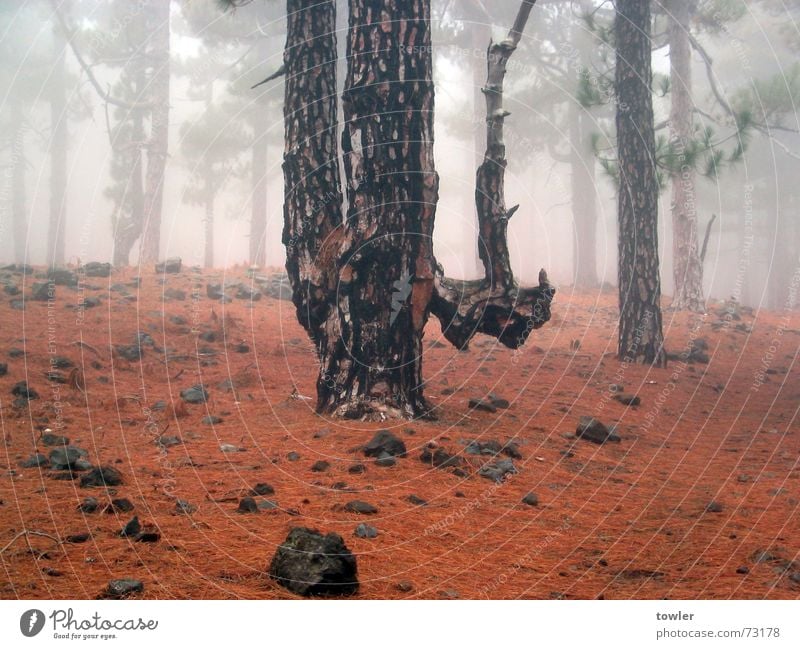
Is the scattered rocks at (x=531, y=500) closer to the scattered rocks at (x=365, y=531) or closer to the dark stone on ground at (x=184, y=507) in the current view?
the scattered rocks at (x=365, y=531)

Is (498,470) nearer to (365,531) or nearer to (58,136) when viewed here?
(365,531)

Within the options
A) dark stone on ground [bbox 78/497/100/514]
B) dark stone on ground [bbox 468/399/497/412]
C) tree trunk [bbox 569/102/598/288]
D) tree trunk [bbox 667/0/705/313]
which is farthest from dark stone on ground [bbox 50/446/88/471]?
tree trunk [bbox 569/102/598/288]

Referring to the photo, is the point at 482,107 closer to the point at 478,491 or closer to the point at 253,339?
the point at 253,339

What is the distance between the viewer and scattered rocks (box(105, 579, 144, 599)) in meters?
4.02

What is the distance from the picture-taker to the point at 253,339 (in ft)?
44.0

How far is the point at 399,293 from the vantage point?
8.39 meters

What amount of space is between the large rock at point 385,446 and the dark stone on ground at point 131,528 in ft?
8.42

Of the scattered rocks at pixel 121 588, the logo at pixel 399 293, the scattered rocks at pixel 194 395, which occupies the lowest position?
the scattered rocks at pixel 121 588

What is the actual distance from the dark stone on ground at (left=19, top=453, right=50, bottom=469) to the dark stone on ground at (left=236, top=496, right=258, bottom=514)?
190cm

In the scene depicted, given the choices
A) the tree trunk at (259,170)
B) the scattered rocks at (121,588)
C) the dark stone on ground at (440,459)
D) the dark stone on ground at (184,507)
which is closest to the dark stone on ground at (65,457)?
the dark stone on ground at (184,507)

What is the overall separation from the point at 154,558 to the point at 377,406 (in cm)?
407

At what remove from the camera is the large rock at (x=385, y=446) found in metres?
6.94

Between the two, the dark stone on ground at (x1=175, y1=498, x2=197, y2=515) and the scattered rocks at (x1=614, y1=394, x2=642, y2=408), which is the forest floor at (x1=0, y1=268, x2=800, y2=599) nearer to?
the dark stone on ground at (x1=175, y1=498, x2=197, y2=515)

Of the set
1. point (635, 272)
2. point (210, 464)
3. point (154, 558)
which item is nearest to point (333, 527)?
point (154, 558)
